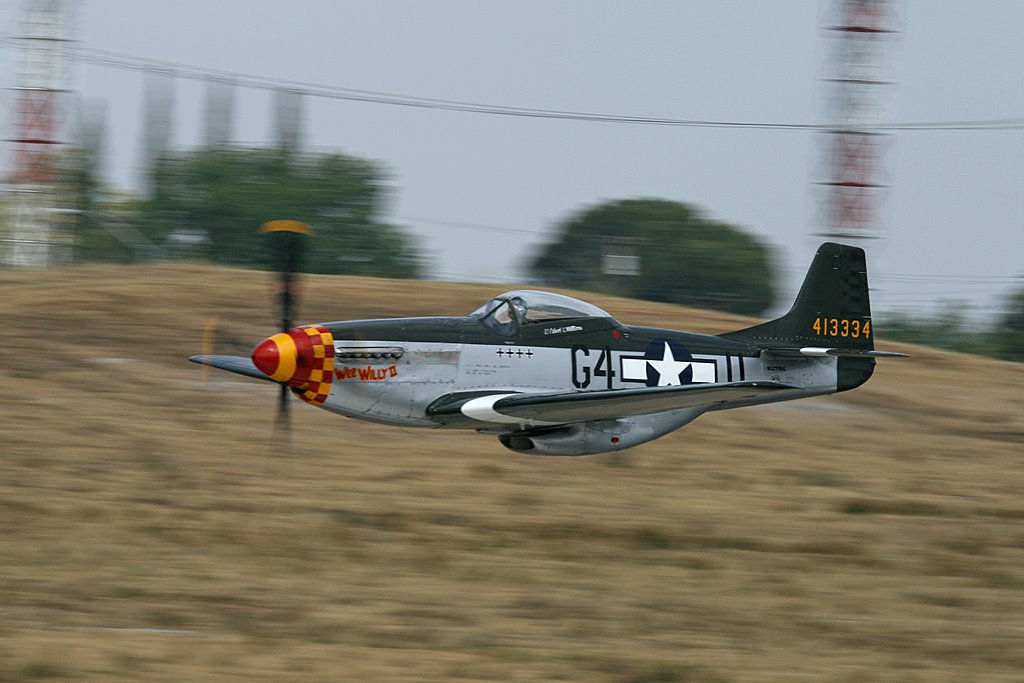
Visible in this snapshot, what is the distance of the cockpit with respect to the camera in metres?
12.6

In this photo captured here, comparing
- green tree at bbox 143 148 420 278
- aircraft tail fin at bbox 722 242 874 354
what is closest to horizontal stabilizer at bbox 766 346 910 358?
aircraft tail fin at bbox 722 242 874 354

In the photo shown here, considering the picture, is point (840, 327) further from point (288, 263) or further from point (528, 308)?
point (288, 263)

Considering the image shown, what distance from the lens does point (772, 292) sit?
59.8 m

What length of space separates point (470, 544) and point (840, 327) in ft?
19.1

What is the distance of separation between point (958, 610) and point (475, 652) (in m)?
4.60

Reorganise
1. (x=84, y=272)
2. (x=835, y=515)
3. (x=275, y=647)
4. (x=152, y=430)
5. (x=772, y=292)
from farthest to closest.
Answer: (x=772, y=292) < (x=84, y=272) < (x=152, y=430) < (x=835, y=515) < (x=275, y=647)

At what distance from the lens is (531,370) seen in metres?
12.6

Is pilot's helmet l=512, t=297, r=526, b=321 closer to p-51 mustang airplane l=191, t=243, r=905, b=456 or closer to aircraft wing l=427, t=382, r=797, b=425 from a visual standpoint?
p-51 mustang airplane l=191, t=243, r=905, b=456

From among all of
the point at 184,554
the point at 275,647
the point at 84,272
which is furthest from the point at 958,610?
the point at 84,272

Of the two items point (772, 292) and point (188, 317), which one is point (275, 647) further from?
point (772, 292)

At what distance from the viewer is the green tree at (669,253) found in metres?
57.7

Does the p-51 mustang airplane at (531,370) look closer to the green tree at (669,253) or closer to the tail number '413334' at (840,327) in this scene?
the tail number '413334' at (840,327)

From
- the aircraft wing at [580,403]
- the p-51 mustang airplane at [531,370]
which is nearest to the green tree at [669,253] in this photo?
the p-51 mustang airplane at [531,370]

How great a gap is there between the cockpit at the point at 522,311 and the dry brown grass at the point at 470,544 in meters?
2.14
